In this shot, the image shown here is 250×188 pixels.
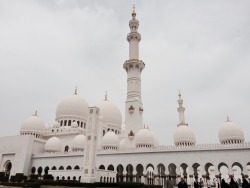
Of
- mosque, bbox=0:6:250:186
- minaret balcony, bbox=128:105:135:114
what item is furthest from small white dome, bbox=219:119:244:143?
minaret balcony, bbox=128:105:135:114

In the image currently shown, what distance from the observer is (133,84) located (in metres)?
41.1

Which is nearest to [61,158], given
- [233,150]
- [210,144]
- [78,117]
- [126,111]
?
[78,117]

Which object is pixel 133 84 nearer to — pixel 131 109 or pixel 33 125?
pixel 131 109

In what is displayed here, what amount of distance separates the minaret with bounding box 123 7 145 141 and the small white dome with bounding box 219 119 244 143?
42.8 feet

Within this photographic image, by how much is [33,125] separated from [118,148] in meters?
19.8

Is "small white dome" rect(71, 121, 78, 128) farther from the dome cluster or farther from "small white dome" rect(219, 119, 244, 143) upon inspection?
"small white dome" rect(219, 119, 244, 143)

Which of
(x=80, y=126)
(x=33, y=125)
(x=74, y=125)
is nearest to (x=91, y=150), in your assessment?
(x=74, y=125)

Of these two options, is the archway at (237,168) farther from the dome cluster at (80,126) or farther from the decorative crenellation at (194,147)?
the dome cluster at (80,126)

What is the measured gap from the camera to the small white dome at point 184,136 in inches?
1319

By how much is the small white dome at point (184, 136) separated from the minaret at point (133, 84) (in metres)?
6.97

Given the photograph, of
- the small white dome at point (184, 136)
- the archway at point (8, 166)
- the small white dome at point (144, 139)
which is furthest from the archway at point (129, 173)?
the archway at point (8, 166)

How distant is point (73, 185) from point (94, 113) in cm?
901

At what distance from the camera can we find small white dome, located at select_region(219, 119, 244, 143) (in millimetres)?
30734

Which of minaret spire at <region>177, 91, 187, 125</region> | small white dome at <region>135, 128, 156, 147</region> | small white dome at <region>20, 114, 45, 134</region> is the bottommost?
small white dome at <region>135, 128, 156, 147</region>
